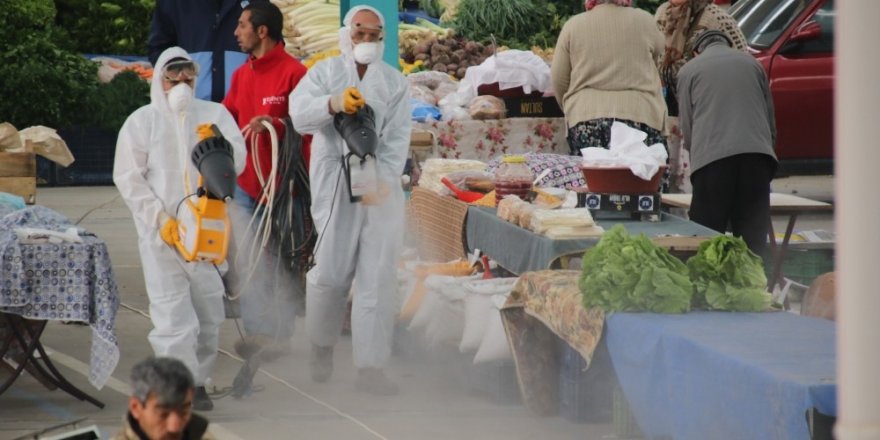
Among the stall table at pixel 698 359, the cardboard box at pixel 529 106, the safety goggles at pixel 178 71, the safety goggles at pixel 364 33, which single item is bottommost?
the stall table at pixel 698 359

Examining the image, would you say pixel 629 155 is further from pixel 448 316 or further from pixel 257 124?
pixel 257 124

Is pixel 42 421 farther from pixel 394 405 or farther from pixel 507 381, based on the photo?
pixel 507 381

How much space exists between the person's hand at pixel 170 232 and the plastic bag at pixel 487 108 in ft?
14.6

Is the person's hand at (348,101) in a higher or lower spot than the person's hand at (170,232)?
higher

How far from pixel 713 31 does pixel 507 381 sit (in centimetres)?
274

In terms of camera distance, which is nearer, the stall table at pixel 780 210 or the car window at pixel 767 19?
the stall table at pixel 780 210

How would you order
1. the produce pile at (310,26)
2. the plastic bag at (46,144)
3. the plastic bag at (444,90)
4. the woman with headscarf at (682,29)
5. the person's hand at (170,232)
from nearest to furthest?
the person's hand at (170,232), the plastic bag at (46,144), the woman with headscarf at (682,29), the plastic bag at (444,90), the produce pile at (310,26)

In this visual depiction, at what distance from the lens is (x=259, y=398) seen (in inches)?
277

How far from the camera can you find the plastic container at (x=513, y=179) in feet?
26.5

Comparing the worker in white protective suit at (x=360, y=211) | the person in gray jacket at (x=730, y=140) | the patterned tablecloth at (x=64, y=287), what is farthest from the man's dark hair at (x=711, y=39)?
the patterned tablecloth at (x=64, y=287)

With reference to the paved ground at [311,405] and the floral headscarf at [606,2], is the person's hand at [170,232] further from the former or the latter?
the floral headscarf at [606,2]

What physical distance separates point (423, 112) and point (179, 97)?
4232 mm

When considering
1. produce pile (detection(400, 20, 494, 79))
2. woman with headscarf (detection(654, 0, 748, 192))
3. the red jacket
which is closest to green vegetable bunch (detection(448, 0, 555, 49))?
produce pile (detection(400, 20, 494, 79))

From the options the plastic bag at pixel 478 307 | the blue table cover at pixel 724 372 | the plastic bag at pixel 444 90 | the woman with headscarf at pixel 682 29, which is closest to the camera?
the blue table cover at pixel 724 372
